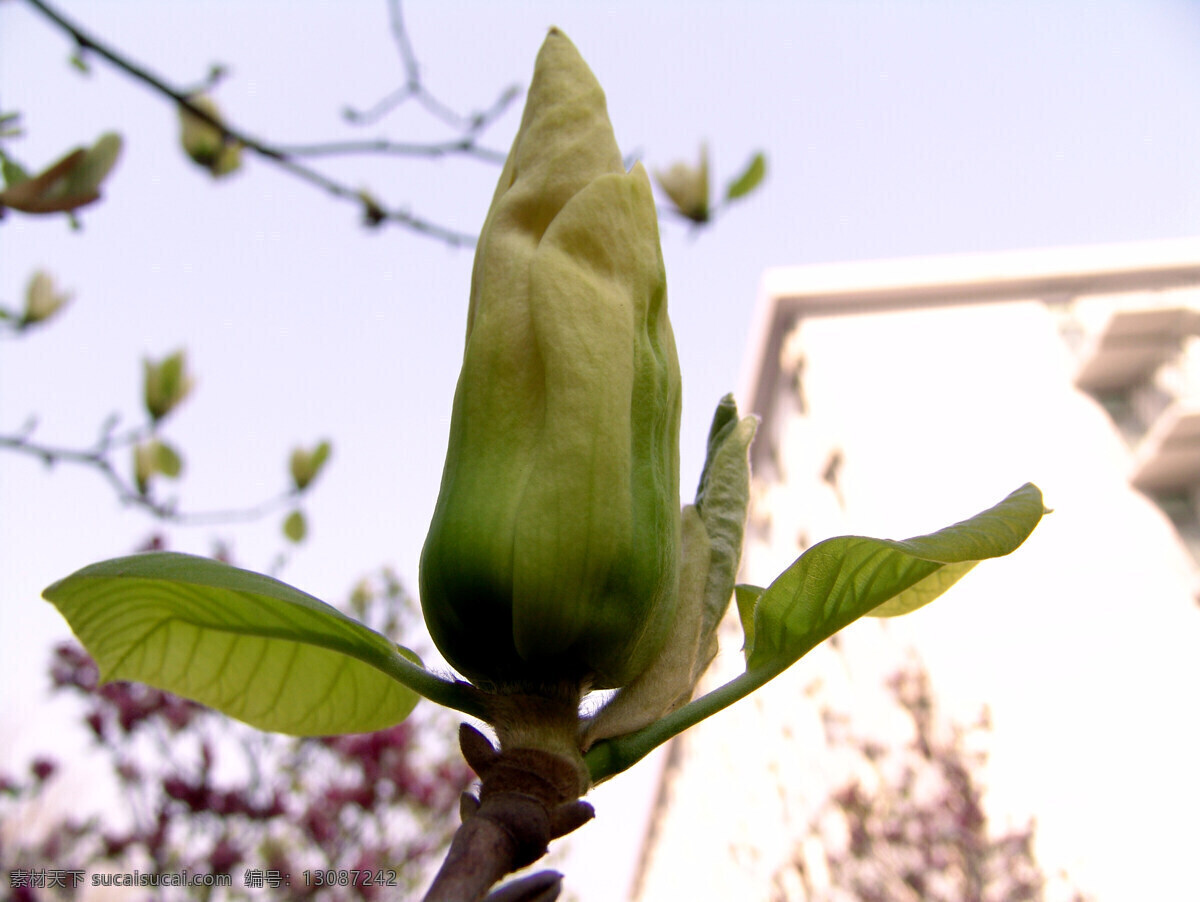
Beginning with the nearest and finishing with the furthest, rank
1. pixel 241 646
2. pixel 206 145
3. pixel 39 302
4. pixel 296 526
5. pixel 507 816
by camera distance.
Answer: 1. pixel 507 816
2. pixel 241 646
3. pixel 39 302
4. pixel 206 145
5. pixel 296 526

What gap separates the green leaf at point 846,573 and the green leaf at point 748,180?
856 millimetres

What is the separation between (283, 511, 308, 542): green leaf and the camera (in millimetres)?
1493

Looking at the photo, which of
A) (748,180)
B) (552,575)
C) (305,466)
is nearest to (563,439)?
→ (552,575)

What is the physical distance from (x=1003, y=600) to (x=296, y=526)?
3686mm

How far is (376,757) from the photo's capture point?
2236 mm

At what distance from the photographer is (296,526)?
149cm

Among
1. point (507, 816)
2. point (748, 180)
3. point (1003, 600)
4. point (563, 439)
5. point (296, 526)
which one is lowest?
point (507, 816)

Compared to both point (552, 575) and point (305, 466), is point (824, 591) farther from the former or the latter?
point (305, 466)

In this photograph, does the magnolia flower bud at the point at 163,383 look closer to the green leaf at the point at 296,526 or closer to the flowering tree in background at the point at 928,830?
the green leaf at the point at 296,526

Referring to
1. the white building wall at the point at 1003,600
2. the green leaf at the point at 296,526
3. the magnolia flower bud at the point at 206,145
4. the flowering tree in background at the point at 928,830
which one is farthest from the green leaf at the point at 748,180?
the white building wall at the point at 1003,600

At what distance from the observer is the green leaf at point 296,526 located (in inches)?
58.8

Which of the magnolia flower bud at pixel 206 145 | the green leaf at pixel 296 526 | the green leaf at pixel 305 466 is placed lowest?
the green leaf at pixel 296 526

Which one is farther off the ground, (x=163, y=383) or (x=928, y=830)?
(x=163, y=383)

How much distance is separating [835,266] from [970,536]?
17.7ft
